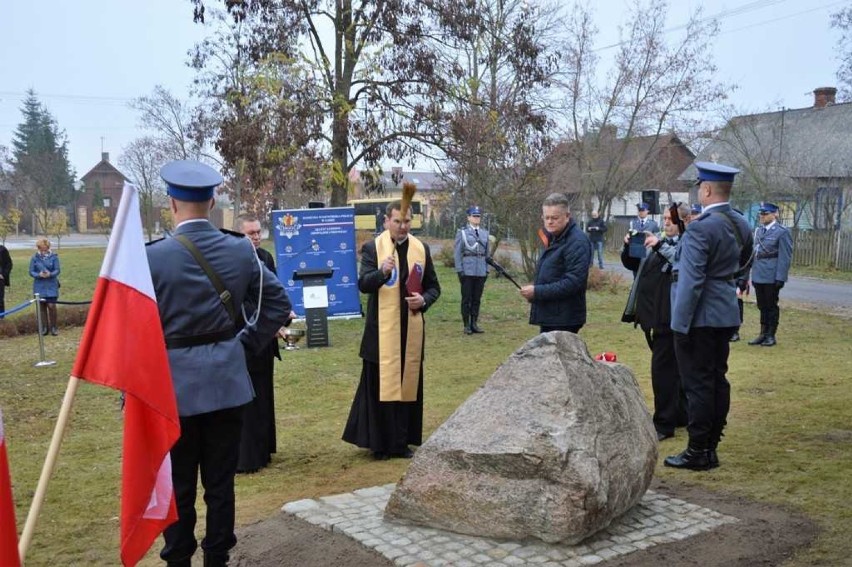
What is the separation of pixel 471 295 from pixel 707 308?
8510 mm

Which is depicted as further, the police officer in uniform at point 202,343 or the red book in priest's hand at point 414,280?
the red book in priest's hand at point 414,280

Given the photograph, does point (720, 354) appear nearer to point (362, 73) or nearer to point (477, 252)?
point (477, 252)

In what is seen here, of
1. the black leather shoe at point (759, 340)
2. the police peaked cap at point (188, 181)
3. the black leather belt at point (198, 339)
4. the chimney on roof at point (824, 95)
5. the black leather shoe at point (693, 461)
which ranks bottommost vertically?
the black leather shoe at point (759, 340)

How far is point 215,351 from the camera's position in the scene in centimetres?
402

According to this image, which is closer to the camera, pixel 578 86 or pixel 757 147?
pixel 578 86

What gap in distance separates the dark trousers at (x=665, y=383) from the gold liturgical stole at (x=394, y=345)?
2.13m

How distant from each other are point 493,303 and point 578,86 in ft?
36.1

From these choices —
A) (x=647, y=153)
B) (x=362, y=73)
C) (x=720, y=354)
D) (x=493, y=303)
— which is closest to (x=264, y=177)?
(x=362, y=73)

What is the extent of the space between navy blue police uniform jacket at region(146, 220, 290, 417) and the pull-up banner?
11.0 meters

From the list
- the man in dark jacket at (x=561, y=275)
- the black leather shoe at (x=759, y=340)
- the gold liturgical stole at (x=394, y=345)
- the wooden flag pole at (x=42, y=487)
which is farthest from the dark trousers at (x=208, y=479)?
the black leather shoe at (x=759, y=340)

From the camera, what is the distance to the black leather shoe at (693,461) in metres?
6.17

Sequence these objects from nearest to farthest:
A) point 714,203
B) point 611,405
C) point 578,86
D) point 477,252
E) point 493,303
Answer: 1. point 611,405
2. point 714,203
3. point 477,252
4. point 493,303
5. point 578,86

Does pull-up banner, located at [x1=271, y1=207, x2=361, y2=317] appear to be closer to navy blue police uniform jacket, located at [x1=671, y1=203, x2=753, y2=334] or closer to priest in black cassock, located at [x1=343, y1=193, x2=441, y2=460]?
priest in black cassock, located at [x1=343, y1=193, x2=441, y2=460]

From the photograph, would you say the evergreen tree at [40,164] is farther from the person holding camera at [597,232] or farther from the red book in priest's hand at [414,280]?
the red book in priest's hand at [414,280]
